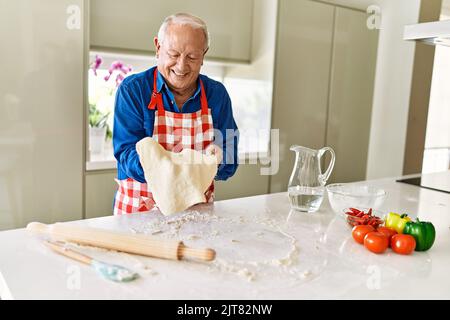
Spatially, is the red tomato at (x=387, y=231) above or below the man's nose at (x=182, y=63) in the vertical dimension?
below

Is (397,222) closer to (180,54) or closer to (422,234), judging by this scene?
(422,234)

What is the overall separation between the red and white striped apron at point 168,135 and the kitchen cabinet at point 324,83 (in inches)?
48.8

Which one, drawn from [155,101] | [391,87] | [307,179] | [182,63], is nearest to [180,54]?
[182,63]

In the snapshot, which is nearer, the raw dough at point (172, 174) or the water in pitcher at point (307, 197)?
the raw dough at point (172, 174)

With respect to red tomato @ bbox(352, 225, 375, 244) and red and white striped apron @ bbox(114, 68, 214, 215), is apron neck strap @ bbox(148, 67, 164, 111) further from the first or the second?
red tomato @ bbox(352, 225, 375, 244)

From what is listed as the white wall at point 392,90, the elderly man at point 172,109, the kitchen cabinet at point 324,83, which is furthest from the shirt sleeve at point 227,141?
the white wall at point 392,90

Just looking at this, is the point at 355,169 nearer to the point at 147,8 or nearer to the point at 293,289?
the point at 147,8

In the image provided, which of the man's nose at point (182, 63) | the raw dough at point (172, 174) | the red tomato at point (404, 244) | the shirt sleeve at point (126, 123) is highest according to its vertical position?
the man's nose at point (182, 63)

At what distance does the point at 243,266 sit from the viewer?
0.88m

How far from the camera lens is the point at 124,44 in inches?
85.6

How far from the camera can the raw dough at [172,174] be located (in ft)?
3.66

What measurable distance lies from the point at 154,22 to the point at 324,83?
4.01 ft

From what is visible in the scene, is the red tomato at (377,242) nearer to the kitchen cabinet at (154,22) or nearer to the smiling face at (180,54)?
the smiling face at (180,54)

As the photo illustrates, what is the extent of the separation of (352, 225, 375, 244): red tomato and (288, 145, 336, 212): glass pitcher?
8.6 inches
